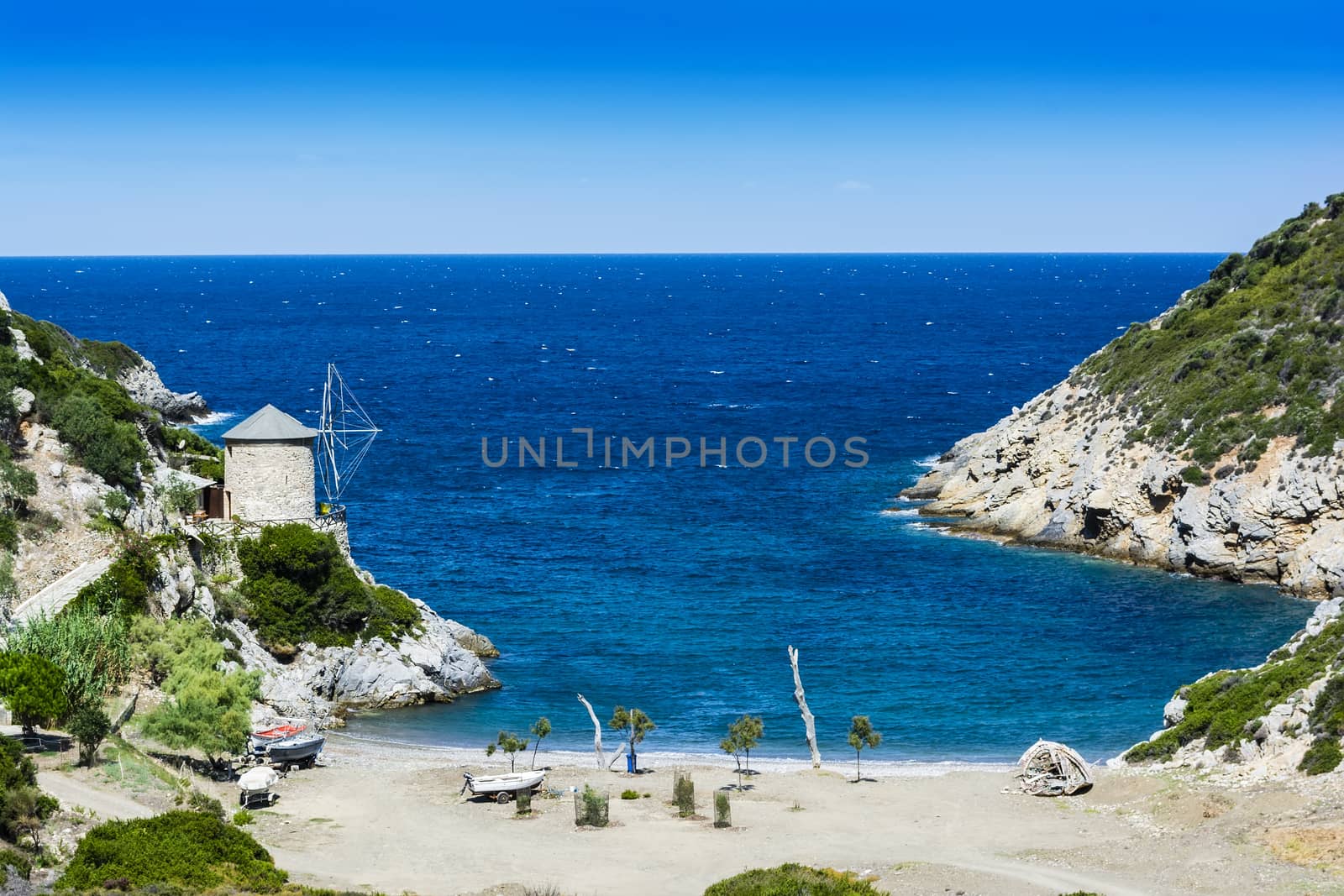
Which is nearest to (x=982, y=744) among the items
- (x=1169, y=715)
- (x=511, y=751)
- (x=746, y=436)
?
(x=1169, y=715)

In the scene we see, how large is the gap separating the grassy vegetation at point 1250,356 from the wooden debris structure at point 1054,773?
117 ft

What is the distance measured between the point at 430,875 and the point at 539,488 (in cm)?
6543

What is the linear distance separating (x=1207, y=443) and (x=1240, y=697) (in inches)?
1355

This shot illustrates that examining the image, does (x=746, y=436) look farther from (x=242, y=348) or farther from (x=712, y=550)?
(x=242, y=348)

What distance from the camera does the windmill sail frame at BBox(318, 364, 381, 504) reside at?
6009cm

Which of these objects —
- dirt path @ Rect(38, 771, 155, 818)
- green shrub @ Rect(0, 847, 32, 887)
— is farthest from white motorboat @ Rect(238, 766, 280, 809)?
green shrub @ Rect(0, 847, 32, 887)

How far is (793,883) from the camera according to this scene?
2958 centimetres

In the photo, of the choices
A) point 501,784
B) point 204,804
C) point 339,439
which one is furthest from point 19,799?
point 339,439

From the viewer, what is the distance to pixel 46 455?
173ft

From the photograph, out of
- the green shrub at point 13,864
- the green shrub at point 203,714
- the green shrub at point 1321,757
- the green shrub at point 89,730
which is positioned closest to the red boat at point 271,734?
the green shrub at point 203,714

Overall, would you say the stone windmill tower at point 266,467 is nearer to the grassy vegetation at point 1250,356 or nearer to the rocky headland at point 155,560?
the rocky headland at point 155,560

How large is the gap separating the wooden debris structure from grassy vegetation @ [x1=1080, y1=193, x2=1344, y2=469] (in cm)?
3564

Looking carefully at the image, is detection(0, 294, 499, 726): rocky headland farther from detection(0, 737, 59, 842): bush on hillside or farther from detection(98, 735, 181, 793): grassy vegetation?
detection(0, 737, 59, 842): bush on hillside

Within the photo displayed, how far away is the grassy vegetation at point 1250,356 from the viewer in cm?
Result: 7469
